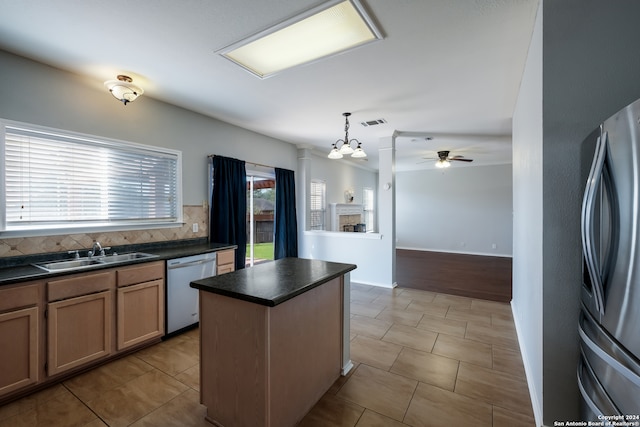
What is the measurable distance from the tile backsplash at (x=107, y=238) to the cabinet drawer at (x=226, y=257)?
596mm

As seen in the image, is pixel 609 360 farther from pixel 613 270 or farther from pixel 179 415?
pixel 179 415

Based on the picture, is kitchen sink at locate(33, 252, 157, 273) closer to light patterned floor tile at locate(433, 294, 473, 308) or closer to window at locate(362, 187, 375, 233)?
light patterned floor tile at locate(433, 294, 473, 308)

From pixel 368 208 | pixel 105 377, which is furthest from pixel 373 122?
pixel 368 208

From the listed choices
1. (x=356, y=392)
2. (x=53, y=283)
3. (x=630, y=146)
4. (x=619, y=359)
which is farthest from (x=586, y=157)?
(x=53, y=283)

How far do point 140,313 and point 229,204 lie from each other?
1838mm

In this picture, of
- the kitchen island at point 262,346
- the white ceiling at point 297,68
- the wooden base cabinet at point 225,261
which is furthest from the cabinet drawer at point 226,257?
the white ceiling at point 297,68

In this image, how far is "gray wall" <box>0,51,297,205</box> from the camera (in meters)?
2.40

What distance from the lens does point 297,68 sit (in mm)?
2564

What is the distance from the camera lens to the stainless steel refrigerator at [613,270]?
1098 mm

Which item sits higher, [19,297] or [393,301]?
[19,297]

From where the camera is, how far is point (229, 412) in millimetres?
1733

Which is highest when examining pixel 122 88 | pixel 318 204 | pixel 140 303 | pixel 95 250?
pixel 122 88

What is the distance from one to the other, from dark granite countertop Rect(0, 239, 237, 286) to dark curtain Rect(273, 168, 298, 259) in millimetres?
1602

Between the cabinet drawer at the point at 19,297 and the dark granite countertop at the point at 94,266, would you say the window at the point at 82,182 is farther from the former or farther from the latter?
the cabinet drawer at the point at 19,297
